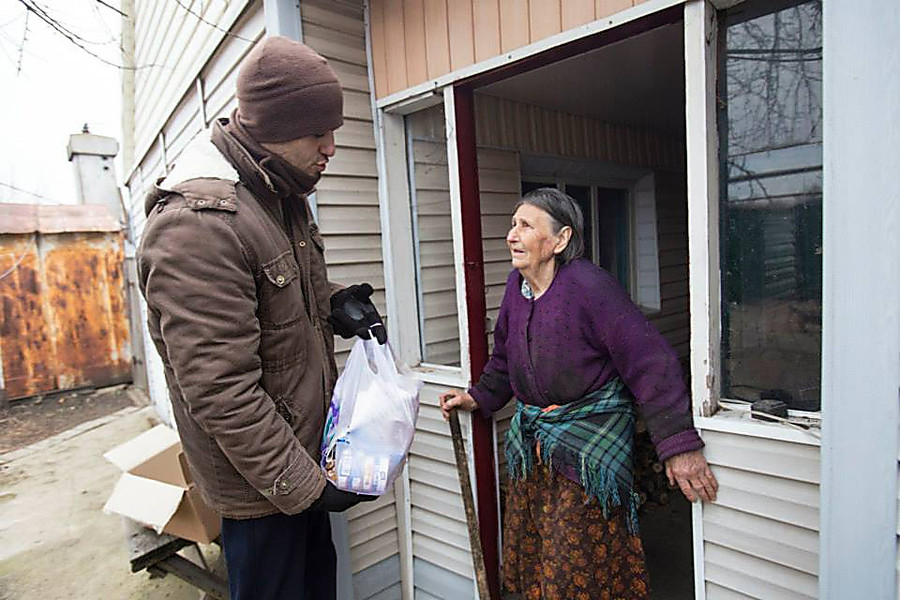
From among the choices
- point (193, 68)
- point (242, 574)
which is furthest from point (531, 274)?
point (193, 68)

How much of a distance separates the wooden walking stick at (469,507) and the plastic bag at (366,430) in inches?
23.1

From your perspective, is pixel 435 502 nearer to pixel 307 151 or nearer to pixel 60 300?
pixel 307 151

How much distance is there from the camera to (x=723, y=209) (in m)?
1.40

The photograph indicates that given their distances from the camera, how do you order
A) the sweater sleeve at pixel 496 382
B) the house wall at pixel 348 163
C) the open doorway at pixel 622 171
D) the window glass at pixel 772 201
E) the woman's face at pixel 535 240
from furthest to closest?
the open doorway at pixel 622 171, the house wall at pixel 348 163, the sweater sleeve at pixel 496 382, the woman's face at pixel 535 240, the window glass at pixel 772 201

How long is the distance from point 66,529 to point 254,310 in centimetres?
380

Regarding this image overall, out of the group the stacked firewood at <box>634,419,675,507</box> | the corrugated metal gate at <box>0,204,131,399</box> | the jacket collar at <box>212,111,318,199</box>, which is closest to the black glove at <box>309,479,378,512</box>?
the jacket collar at <box>212,111,318,199</box>

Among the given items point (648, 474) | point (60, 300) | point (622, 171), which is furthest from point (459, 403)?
point (60, 300)

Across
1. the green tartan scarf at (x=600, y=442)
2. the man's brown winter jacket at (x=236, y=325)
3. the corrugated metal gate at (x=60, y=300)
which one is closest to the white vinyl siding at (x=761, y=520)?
the green tartan scarf at (x=600, y=442)

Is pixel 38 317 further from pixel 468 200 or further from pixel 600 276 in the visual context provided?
pixel 600 276

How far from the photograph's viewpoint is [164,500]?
2.29 meters

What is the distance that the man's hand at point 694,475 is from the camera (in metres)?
1.42

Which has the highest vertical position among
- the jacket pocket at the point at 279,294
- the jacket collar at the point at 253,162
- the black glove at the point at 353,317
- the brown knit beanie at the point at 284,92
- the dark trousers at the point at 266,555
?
the brown knit beanie at the point at 284,92

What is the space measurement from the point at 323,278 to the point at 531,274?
685 mm

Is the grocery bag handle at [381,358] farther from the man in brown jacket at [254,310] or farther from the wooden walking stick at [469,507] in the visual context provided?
the wooden walking stick at [469,507]
